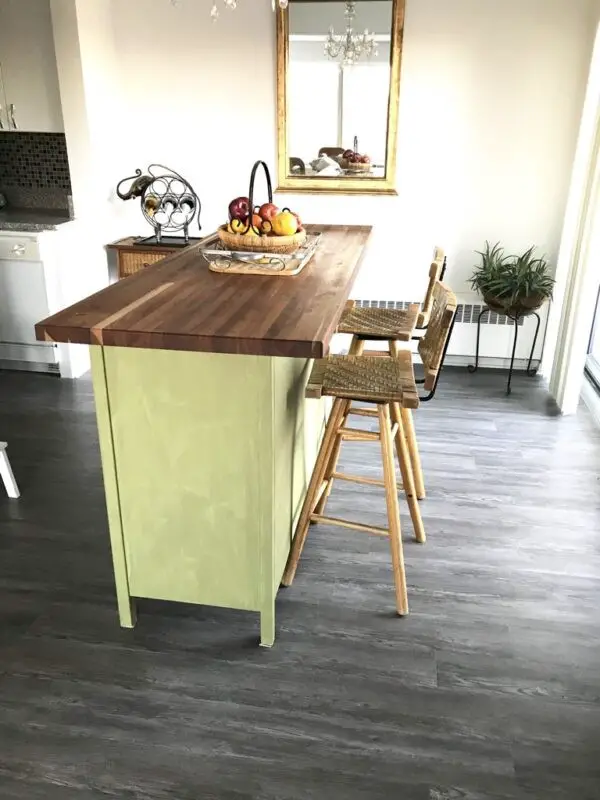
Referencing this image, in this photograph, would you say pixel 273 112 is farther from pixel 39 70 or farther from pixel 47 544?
pixel 47 544

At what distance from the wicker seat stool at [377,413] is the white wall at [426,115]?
2110 mm

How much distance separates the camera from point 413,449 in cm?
274

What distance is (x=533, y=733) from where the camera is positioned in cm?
182

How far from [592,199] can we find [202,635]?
111 inches

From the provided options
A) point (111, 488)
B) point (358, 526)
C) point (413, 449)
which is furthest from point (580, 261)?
point (111, 488)

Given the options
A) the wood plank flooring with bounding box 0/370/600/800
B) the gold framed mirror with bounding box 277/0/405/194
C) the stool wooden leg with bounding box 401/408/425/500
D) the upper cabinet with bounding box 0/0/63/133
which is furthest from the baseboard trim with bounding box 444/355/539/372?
the upper cabinet with bounding box 0/0/63/133

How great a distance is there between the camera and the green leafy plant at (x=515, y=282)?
3869 mm

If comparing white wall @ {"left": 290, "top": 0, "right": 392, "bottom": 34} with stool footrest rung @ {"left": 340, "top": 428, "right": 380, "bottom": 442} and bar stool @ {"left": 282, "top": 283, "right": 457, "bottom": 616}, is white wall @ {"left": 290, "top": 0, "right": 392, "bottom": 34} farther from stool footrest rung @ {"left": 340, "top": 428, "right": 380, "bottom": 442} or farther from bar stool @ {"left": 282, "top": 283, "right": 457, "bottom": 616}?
stool footrest rung @ {"left": 340, "top": 428, "right": 380, "bottom": 442}

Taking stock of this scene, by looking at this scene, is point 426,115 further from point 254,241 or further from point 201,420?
point 201,420

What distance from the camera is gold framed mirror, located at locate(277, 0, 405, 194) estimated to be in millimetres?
3877

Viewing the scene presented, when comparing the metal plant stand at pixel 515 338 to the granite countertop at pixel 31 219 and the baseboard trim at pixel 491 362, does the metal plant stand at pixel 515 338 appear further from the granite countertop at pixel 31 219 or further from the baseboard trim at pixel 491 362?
the granite countertop at pixel 31 219

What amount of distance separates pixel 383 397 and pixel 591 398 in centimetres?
225

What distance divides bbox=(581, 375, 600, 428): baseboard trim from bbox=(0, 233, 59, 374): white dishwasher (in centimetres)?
321

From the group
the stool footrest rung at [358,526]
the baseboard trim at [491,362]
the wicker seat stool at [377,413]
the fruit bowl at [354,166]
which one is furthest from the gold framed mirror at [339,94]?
the stool footrest rung at [358,526]
